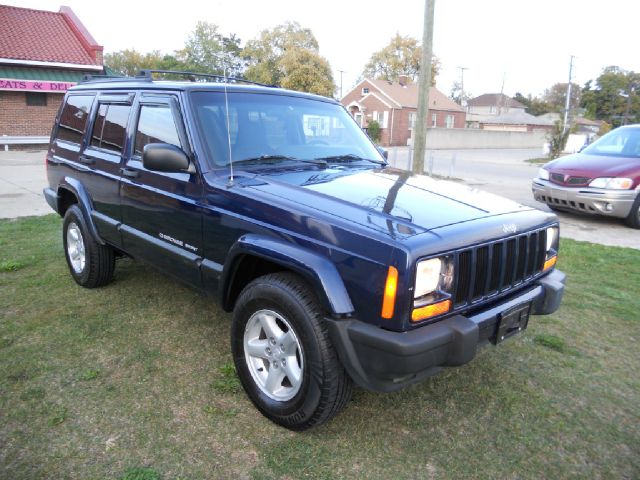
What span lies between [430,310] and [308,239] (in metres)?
0.72

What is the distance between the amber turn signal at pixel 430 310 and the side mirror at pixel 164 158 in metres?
1.74

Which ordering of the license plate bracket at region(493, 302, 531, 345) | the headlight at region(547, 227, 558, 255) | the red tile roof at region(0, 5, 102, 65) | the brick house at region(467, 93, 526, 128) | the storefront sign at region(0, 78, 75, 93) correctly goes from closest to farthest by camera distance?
the license plate bracket at region(493, 302, 531, 345)
the headlight at region(547, 227, 558, 255)
the storefront sign at region(0, 78, 75, 93)
the red tile roof at region(0, 5, 102, 65)
the brick house at region(467, 93, 526, 128)

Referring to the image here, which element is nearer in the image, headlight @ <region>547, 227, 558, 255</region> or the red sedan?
headlight @ <region>547, 227, 558, 255</region>

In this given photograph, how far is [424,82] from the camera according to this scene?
10023 mm

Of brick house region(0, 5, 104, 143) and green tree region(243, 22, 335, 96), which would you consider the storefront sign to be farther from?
green tree region(243, 22, 335, 96)

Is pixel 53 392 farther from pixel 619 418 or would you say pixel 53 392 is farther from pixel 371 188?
pixel 619 418

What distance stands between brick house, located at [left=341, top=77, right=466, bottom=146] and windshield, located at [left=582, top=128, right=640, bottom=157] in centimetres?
3037

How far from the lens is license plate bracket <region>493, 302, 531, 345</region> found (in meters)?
2.73

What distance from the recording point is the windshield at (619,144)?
29.3 feet

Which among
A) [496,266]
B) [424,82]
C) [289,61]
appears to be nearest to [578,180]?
[424,82]

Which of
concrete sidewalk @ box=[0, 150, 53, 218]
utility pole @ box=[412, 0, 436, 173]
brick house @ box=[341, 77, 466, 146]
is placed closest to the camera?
concrete sidewalk @ box=[0, 150, 53, 218]

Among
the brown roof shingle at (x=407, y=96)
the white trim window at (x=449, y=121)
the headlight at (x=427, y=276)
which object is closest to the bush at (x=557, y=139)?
the brown roof shingle at (x=407, y=96)

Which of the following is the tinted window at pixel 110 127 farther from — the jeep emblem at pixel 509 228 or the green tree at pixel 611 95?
the green tree at pixel 611 95

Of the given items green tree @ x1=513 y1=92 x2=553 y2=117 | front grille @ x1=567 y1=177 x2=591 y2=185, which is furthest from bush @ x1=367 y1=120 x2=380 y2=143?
green tree @ x1=513 y1=92 x2=553 y2=117
